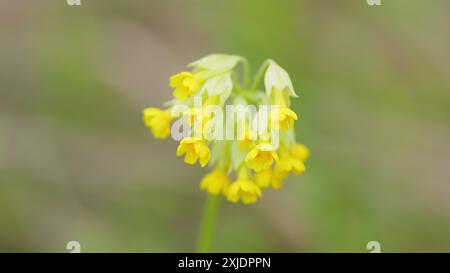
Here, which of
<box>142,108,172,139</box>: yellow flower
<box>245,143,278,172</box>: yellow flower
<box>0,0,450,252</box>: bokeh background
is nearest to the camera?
<box>245,143,278,172</box>: yellow flower

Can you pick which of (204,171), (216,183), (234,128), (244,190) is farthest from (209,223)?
(204,171)

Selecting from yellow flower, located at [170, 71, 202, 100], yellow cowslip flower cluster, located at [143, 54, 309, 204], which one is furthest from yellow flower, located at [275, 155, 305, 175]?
yellow flower, located at [170, 71, 202, 100]

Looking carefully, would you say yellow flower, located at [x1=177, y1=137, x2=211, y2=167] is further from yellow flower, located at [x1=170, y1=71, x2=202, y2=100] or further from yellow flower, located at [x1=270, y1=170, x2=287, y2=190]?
yellow flower, located at [x1=270, y1=170, x2=287, y2=190]

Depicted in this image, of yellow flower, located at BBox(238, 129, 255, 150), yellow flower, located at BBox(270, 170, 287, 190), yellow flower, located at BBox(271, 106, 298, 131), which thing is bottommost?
yellow flower, located at BBox(270, 170, 287, 190)

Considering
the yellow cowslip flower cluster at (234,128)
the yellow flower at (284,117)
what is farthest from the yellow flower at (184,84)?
the yellow flower at (284,117)

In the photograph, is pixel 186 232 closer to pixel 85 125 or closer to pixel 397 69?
pixel 85 125

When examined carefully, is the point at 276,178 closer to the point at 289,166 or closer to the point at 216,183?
the point at 289,166

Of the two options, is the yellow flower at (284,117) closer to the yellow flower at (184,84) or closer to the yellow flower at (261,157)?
the yellow flower at (261,157)
